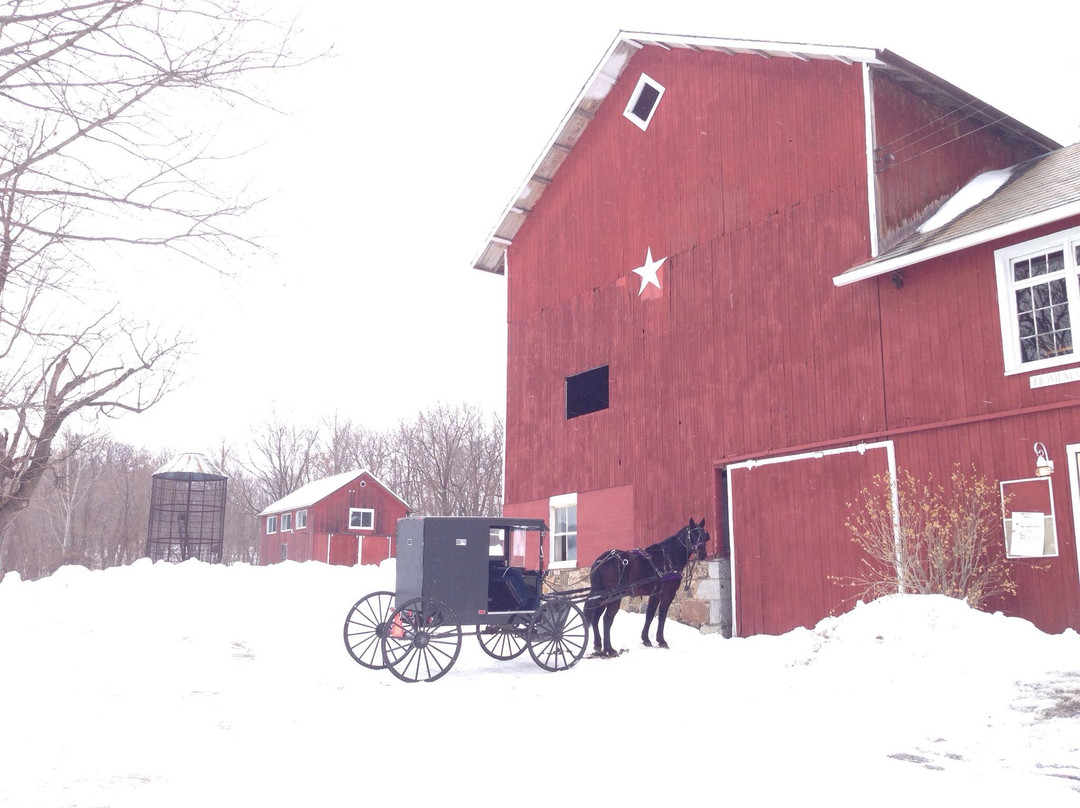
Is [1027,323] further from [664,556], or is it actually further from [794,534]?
[664,556]

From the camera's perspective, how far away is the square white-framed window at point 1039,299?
11.6m

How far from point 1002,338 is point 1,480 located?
1623 cm

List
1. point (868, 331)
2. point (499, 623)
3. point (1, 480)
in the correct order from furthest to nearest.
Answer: point (1, 480), point (868, 331), point (499, 623)

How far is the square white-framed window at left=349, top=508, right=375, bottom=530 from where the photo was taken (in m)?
44.8

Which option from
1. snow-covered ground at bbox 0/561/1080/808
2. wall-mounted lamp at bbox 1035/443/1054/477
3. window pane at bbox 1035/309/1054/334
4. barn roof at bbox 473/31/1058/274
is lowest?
snow-covered ground at bbox 0/561/1080/808

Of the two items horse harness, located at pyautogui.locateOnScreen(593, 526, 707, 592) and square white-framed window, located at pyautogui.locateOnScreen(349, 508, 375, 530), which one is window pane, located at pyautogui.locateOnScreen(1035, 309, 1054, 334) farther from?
square white-framed window, located at pyautogui.locateOnScreen(349, 508, 375, 530)

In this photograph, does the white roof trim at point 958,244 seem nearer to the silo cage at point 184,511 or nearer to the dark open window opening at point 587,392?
the dark open window opening at point 587,392

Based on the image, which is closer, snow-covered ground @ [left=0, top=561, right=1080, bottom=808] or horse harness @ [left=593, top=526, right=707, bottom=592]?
snow-covered ground @ [left=0, top=561, right=1080, bottom=808]

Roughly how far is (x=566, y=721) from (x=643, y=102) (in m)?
13.8

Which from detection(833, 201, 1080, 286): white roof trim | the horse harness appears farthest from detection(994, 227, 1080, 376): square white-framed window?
the horse harness

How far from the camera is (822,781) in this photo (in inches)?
232

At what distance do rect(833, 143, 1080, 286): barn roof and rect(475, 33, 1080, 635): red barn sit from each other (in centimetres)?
5

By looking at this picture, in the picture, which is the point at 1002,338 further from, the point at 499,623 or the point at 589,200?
the point at 589,200

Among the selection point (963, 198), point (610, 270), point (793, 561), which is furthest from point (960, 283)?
point (610, 270)
